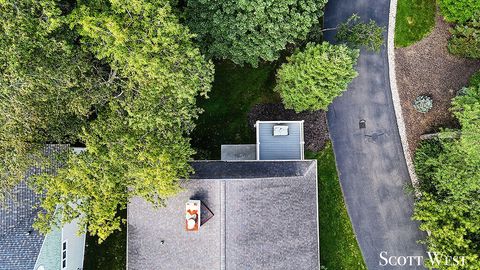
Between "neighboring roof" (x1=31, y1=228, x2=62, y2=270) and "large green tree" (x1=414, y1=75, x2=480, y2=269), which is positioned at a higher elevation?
"large green tree" (x1=414, y1=75, x2=480, y2=269)

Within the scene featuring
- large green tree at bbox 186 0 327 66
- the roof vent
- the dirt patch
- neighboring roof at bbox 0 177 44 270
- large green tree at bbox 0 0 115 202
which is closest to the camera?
large green tree at bbox 0 0 115 202

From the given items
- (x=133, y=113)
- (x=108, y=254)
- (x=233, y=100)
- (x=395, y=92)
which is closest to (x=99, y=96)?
(x=133, y=113)

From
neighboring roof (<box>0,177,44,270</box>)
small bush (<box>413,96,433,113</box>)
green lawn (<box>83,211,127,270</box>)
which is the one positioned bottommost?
green lawn (<box>83,211,127,270</box>)

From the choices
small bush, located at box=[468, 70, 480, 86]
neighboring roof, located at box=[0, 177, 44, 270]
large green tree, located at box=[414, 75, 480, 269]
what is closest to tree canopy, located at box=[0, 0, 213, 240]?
neighboring roof, located at box=[0, 177, 44, 270]

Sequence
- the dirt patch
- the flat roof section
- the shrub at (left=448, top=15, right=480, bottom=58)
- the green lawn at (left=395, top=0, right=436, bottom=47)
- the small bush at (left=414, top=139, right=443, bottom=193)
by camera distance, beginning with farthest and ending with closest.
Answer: the green lawn at (left=395, top=0, right=436, bottom=47), the dirt patch, the flat roof section, the shrub at (left=448, top=15, right=480, bottom=58), the small bush at (left=414, top=139, right=443, bottom=193)

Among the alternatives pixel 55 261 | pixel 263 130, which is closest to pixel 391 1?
pixel 263 130

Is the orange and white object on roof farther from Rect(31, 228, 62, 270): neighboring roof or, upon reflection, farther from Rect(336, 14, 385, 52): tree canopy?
Rect(336, 14, 385, 52): tree canopy

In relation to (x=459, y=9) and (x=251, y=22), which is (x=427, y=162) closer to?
(x=459, y=9)
